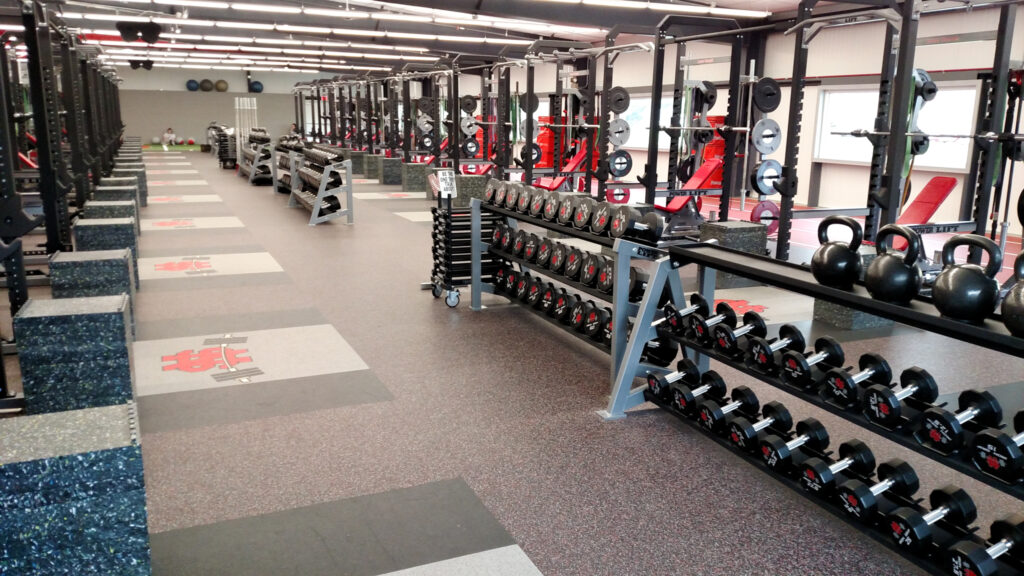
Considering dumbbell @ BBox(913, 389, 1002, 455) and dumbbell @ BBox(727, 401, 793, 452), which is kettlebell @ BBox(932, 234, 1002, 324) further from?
dumbbell @ BBox(727, 401, 793, 452)

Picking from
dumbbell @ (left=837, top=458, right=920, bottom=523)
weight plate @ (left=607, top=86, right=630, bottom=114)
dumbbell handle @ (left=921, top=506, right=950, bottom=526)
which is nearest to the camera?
dumbbell handle @ (left=921, top=506, right=950, bottom=526)

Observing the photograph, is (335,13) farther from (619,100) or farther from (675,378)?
(675,378)

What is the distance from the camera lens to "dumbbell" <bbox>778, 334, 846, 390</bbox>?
90.1 inches

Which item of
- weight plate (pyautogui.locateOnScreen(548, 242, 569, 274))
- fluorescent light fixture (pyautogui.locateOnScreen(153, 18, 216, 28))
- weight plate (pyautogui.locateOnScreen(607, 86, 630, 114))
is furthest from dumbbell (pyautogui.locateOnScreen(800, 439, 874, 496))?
fluorescent light fixture (pyautogui.locateOnScreen(153, 18, 216, 28))

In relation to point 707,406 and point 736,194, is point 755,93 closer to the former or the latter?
point 707,406

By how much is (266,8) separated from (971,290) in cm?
1157

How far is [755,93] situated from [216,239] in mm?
5365

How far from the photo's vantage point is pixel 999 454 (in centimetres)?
175

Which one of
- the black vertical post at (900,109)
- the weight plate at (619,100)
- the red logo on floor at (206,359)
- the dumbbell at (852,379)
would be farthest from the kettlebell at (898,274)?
the weight plate at (619,100)

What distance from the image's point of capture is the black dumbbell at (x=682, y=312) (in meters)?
2.83

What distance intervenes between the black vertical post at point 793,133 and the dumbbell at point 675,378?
2370 mm

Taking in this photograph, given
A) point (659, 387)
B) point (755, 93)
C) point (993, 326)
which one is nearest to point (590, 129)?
point (755, 93)

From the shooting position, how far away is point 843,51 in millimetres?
10148

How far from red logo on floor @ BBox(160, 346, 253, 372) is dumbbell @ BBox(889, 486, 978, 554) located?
3043mm
